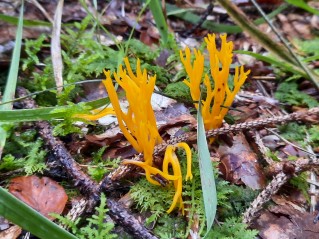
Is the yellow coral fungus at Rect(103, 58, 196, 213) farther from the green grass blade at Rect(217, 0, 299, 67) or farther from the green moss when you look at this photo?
the green grass blade at Rect(217, 0, 299, 67)

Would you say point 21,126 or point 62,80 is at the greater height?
point 62,80

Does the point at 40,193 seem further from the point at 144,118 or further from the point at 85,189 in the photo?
the point at 144,118

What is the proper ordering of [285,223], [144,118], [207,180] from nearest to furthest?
[207,180], [144,118], [285,223]

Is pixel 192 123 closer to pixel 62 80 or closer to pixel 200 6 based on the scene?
pixel 62 80

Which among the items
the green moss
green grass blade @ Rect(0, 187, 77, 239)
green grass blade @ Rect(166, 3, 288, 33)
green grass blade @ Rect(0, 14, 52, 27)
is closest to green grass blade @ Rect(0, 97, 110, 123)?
green grass blade @ Rect(0, 187, 77, 239)

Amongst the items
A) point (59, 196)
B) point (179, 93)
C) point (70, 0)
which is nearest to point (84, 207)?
point (59, 196)

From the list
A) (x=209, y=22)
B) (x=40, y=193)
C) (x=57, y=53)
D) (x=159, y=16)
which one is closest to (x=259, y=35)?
(x=159, y=16)

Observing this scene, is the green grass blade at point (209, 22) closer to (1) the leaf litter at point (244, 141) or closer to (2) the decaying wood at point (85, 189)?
(1) the leaf litter at point (244, 141)
